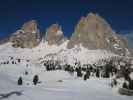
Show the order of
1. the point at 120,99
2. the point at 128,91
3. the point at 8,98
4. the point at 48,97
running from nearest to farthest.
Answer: the point at 8,98 → the point at 48,97 → the point at 120,99 → the point at 128,91

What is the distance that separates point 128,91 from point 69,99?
508 inches

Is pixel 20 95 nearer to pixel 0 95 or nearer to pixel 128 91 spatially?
pixel 0 95

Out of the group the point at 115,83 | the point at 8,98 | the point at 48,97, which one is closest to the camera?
the point at 8,98

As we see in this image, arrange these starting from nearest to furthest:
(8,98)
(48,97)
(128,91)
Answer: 1. (8,98)
2. (48,97)
3. (128,91)

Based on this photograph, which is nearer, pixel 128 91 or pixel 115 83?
pixel 128 91

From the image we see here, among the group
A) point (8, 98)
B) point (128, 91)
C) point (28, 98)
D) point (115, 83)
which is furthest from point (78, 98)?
point (115, 83)

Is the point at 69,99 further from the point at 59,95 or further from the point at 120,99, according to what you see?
the point at 120,99

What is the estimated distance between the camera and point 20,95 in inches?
1173

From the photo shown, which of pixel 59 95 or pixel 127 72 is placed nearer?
pixel 59 95

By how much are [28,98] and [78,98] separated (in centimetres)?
600

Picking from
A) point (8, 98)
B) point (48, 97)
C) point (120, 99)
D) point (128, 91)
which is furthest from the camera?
point (128, 91)

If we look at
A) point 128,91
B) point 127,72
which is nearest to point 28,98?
point 128,91

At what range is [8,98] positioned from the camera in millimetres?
28062

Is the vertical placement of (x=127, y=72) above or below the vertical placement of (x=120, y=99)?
above
